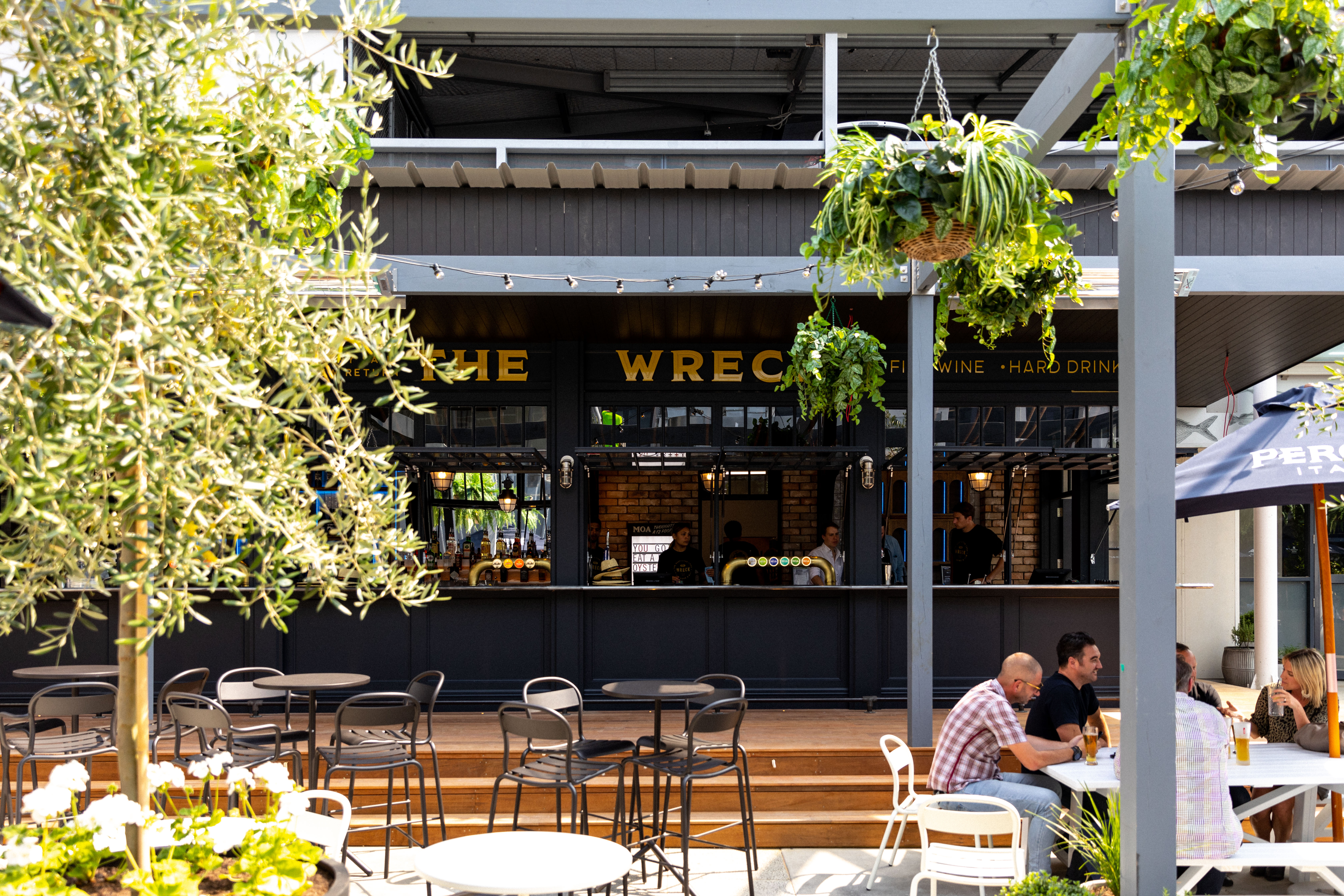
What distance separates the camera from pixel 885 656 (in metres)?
8.38

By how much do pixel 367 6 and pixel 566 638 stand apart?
21.0 feet

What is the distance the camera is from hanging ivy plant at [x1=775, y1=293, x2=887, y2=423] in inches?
238

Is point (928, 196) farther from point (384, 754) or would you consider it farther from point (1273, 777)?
point (384, 754)

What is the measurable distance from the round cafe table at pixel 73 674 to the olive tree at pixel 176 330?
4032 millimetres

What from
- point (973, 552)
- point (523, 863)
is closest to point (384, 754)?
point (523, 863)

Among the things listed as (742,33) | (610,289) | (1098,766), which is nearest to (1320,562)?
(1098,766)

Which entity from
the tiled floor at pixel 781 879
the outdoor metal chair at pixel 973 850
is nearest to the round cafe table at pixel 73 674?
the tiled floor at pixel 781 879

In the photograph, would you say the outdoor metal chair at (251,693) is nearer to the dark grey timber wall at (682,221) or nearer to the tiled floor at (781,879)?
the tiled floor at (781,879)

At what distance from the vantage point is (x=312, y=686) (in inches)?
226

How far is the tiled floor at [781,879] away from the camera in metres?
5.07

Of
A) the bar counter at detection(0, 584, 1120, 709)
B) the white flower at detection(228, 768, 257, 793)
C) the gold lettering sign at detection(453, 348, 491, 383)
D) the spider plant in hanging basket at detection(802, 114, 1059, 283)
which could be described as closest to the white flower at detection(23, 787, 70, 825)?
the white flower at detection(228, 768, 257, 793)

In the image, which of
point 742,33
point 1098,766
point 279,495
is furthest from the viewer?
point 1098,766

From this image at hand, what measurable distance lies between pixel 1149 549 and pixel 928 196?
1283 millimetres

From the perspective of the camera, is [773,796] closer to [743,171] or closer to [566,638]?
[566,638]
